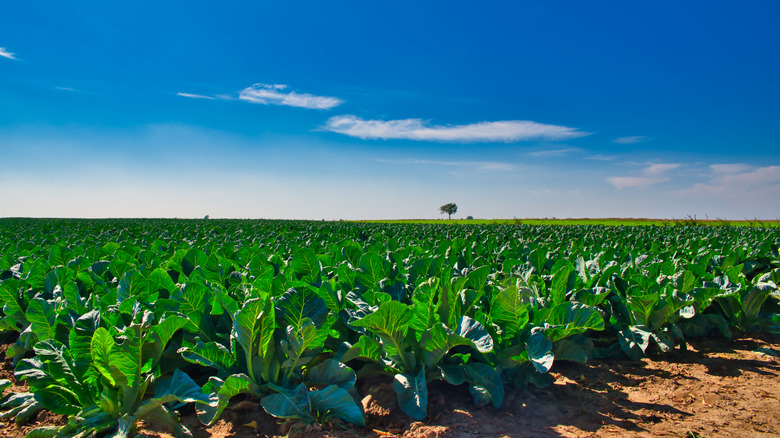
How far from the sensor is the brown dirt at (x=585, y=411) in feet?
7.61

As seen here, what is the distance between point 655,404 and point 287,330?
2.36 m

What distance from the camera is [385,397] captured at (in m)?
2.55

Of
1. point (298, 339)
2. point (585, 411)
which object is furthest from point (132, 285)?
point (585, 411)

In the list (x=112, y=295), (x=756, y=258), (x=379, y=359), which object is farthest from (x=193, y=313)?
(x=756, y=258)

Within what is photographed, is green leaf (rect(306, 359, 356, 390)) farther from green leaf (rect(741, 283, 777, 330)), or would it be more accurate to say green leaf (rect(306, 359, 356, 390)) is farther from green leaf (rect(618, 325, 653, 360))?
green leaf (rect(741, 283, 777, 330))

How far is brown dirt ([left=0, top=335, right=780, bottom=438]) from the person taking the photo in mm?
2320

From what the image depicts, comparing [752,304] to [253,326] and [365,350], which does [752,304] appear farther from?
[253,326]

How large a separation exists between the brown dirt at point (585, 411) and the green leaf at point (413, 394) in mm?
89

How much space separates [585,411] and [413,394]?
1.09 m

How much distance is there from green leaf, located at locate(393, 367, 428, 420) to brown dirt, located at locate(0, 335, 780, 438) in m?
0.09

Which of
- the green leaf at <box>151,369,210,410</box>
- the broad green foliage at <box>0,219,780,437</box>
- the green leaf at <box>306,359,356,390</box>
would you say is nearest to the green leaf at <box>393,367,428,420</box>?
the broad green foliage at <box>0,219,780,437</box>

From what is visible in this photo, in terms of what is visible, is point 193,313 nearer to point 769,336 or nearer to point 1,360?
point 1,360

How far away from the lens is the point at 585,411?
258 cm

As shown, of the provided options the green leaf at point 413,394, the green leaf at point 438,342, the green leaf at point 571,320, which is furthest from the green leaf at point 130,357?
the green leaf at point 571,320
